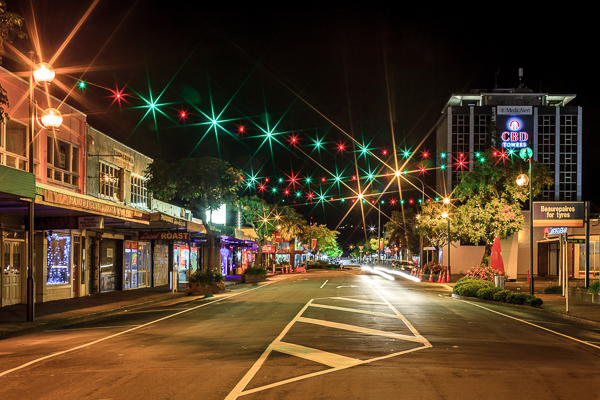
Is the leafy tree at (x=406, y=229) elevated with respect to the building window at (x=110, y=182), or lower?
lower

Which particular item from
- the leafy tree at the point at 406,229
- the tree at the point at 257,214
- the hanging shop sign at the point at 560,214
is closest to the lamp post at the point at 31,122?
the hanging shop sign at the point at 560,214

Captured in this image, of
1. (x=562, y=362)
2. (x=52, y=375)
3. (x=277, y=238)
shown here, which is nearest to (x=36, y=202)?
(x=52, y=375)

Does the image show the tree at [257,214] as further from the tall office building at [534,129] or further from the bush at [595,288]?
the tall office building at [534,129]

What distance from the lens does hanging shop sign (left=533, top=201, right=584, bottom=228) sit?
95.7 feet

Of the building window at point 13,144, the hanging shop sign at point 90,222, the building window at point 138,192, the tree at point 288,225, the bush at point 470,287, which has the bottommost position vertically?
the bush at point 470,287

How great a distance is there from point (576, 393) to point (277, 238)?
191ft

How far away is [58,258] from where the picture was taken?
23594 millimetres

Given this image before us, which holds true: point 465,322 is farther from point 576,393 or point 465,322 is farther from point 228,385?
point 228,385

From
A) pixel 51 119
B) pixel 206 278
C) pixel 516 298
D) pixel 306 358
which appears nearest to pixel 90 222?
pixel 51 119

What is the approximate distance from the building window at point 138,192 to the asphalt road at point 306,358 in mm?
16334

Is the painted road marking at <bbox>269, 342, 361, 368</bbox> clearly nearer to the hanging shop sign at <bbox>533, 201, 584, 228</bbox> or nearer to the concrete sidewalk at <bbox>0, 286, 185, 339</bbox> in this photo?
the concrete sidewalk at <bbox>0, 286, 185, 339</bbox>

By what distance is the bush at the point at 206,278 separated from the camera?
2830 cm

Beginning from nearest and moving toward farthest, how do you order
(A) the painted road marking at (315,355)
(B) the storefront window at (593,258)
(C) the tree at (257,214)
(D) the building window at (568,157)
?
(A) the painted road marking at (315,355)
(B) the storefront window at (593,258)
(C) the tree at (257,214)
(D) the building window at (568,157)

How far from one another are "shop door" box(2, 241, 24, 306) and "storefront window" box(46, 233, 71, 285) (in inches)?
55.6
